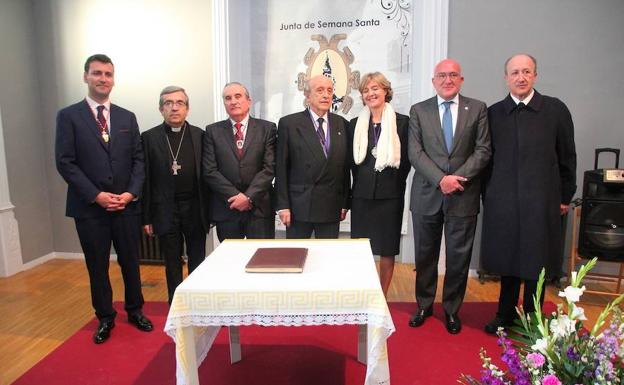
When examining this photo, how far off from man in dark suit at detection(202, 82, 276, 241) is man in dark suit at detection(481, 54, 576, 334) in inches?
53.2

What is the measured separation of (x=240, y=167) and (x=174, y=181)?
1.36 ft

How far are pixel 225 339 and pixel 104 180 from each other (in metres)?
1.17

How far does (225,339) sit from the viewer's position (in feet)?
8.69

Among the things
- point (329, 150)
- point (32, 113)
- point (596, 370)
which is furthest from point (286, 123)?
point (32, 113)

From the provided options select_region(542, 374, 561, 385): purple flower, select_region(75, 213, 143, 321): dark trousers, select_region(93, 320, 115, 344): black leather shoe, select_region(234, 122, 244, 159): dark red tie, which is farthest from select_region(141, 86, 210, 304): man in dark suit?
select_region(542, 374, 561, 385): purple flower

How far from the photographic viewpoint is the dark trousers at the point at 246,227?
2.78 m

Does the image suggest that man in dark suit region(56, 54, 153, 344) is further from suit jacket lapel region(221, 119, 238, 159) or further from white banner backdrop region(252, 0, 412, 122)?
white banner backdrop region(252, 0, 412, 122)

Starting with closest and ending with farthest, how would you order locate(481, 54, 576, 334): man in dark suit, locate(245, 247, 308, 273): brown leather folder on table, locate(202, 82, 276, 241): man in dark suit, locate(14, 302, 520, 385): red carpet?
locate(245, 247, 308, 273): brown leather folder on table
locate(14, 302, 520, 385): red carpet
locate(481, 54, 576, 334): man in dark suit
locate(202, 82, 276, 241): man in dark suit

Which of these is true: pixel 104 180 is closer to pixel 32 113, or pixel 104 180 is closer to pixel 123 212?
pixel 123 212

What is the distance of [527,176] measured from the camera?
8.26 feet

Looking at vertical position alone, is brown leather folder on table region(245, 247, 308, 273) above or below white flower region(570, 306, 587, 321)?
below

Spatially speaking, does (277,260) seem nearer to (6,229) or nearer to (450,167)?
(450,167)

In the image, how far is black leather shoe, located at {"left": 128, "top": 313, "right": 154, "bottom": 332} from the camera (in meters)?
2.80

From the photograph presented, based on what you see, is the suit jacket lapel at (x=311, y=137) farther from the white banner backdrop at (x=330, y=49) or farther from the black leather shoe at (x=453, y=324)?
the white banner backdrop at (x=330, y=49)
